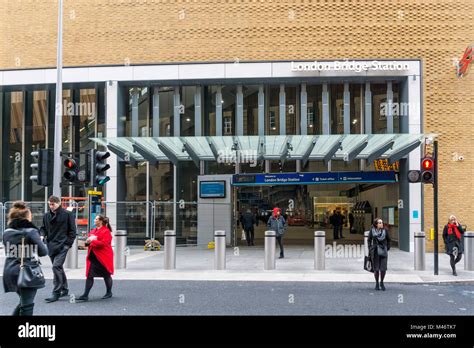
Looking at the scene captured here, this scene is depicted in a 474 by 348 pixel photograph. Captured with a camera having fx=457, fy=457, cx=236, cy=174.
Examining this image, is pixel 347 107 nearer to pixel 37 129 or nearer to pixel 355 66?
pixel 355 66

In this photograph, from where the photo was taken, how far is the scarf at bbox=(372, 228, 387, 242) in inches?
387

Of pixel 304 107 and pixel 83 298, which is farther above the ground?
pixel 304 107

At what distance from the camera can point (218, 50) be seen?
18812 mm

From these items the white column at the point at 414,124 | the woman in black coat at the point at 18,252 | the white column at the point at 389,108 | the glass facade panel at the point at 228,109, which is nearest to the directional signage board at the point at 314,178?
the white column at the point at 414,124

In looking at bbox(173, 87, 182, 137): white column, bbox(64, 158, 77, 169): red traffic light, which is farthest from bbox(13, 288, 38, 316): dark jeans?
bbox(173, 87, 182, 137): white column

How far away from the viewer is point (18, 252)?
5.90 meters

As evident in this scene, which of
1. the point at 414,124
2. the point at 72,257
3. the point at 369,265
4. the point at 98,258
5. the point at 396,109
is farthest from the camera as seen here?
the point at 396,109

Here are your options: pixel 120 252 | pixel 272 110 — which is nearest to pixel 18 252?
pixel 120 252

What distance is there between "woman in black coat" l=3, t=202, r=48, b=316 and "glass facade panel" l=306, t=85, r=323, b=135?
14633 millimetres

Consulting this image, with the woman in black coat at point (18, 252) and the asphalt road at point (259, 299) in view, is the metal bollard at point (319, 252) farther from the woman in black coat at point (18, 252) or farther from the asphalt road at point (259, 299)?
the woman in black coat at point (18, 252)

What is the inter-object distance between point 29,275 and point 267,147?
13.1 m
